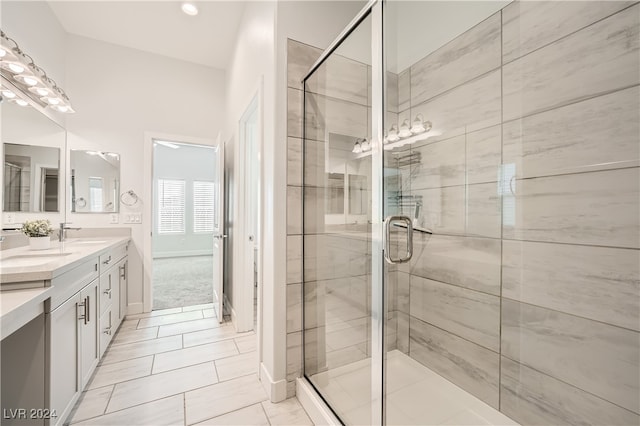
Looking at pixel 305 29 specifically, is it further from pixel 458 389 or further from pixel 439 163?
pixel 458 389

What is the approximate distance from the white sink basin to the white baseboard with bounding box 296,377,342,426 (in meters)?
1.62

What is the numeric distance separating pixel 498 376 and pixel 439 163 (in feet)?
4.41

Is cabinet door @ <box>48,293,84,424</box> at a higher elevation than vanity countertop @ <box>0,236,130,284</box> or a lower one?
lower

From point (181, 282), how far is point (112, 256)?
242 centimetres

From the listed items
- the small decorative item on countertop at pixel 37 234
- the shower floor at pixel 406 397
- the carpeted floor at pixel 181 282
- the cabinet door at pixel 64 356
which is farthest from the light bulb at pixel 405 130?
the carpeted floor at pixel 181 282

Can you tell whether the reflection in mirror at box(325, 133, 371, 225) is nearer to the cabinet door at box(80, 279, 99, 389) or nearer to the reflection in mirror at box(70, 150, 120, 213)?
the cabinet door at box(80, 279, 99, 389)

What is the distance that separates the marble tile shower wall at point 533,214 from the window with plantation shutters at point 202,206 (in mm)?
6789

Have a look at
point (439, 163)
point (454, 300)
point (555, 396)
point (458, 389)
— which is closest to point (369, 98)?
point (439, 163)

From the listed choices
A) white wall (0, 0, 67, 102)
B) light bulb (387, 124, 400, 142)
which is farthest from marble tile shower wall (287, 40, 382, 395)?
white wall (0, 0, 67, 102)

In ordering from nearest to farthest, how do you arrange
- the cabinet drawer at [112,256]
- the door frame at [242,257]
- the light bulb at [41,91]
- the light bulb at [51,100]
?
the cabinet drawer at [112,256]
the light bulb at [41,91]
the light bulb at [51,100]
the door frame at [242,257]

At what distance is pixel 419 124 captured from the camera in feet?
6.07

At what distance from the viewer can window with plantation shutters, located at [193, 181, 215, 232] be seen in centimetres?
739

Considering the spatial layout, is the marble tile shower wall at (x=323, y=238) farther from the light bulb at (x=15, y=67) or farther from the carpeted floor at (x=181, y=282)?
the carpeted floor at (x=181, y=282)

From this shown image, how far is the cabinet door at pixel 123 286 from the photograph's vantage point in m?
2.68
